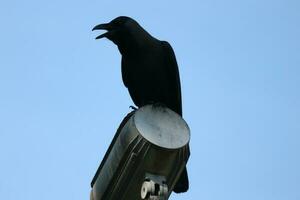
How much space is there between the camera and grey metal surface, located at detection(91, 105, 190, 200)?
3.07 meters

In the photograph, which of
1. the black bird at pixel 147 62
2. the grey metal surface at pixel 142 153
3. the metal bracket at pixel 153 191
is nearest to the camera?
the metal bracket at pixel 153 191

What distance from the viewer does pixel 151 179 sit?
10.0ft

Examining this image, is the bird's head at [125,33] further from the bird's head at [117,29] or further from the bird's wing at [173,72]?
the bird's wing at [173,72]

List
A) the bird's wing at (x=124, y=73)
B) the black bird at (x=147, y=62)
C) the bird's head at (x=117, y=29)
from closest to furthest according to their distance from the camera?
the black bird at (x=147, y=62) < the bird's head at (x=117, y=29) < the bird's wing at (x=124, y=73)

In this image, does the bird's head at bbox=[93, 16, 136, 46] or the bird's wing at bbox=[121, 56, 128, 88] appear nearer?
the bird's head at bbox=[93, 16, 136, 46]

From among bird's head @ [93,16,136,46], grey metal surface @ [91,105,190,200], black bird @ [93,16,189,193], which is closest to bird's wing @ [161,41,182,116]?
black bird @ [93,16,189,193]

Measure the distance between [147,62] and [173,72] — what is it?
0.30 meters

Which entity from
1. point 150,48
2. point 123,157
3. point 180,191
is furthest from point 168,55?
point 123,157

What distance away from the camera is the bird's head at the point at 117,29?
635 centimetres

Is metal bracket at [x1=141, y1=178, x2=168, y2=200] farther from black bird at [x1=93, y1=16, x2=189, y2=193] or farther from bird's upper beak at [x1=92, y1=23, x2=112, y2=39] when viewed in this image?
bird's upper beak at [x1=92, y1=23, x2=112, y2=39]

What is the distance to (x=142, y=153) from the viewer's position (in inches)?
121

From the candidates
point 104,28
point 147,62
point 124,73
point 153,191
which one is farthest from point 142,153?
point 124,73

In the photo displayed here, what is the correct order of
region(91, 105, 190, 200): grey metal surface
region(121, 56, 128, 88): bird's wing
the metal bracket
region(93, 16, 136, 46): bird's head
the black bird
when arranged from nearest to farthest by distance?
1. the metal bracket
2. region(91, 105, 190, 200): grey metal surface
3. the black bird
4. region(93, 16, 136, 46): bird's head
5. region(121, 56, 128, 88): bird's wing

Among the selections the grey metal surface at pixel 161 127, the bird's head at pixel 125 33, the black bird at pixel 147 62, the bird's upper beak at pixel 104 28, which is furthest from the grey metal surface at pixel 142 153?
the bird's upper beak at pixel 104 28
